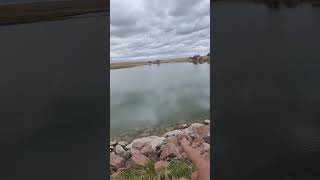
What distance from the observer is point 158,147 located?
103 inches

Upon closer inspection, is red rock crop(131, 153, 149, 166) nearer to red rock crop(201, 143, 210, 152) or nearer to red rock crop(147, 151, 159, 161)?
red rock crop(147, 151, 159, 161)

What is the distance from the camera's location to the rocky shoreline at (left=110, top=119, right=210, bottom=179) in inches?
100

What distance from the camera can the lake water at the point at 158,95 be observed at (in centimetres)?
254

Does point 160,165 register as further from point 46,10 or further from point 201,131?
point 46,10

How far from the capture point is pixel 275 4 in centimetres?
282

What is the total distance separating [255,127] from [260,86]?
0.25 metres

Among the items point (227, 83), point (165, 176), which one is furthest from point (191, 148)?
point (227, 83)

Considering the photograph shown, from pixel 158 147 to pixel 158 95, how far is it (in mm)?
296

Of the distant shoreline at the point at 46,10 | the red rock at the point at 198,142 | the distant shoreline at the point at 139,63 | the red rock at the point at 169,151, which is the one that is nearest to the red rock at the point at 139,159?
Result: the red rock at the point at 169,151

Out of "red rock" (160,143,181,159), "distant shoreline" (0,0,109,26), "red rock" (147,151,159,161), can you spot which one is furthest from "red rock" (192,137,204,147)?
"distant shoreline" (0,0,109,26)

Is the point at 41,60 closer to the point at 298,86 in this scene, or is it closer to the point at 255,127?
the point at 255,127

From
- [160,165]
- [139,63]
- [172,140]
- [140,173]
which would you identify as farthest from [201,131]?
[139,63]

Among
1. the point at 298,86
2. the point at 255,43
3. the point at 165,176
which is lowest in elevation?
the point at 165,176

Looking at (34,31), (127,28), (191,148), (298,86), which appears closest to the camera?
(34,31)
